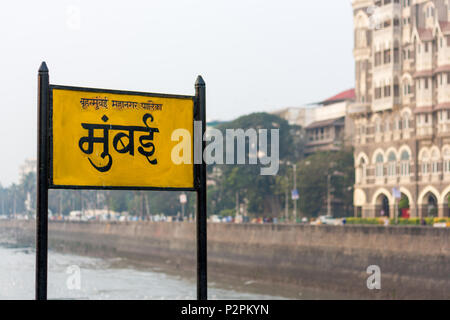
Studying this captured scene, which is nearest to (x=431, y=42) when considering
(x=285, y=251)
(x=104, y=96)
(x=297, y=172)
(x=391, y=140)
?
(x=391, y=140)

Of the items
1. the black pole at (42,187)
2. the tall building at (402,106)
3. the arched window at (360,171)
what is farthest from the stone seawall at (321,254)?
the black pole at (42,187)

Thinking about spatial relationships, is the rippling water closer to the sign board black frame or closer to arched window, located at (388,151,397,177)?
arched window, located at (388,151,397,177)

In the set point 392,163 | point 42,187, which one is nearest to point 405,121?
point 392,163

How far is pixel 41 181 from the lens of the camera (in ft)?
27.9

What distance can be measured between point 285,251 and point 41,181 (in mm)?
63304

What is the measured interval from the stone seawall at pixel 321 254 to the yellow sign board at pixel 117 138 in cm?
4290

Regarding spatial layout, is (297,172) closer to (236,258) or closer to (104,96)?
(236,258)

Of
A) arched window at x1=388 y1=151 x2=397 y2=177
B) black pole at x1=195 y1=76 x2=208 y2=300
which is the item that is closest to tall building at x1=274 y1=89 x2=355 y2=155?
arched window at x1=388 y1=151 x2=397 y2=177

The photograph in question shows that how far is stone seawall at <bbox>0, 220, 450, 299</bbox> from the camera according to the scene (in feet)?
172

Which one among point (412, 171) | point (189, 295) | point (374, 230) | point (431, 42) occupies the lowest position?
point (189, 295)

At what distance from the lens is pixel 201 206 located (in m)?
9.30

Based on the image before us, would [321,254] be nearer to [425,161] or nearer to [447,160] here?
[447,160]

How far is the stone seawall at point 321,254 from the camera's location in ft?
172

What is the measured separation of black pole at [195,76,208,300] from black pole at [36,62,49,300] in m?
1.78
